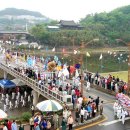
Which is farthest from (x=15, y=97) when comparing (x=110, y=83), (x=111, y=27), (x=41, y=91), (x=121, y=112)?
(x=111, y=27)

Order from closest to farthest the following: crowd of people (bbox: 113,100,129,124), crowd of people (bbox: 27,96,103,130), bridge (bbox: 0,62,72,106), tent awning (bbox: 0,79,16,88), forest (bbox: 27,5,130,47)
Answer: crowd of people (bbox: 27,96,103,130) < crowd of people (bbox: 113,100,129,124) < bridge (bbox: 0,62,72,106) < tent awning (bbox: 0,79,16,88) < forest (bbox: 27,5,130,47)

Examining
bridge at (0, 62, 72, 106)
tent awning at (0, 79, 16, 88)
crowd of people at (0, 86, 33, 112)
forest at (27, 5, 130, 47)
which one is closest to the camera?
bridge at (0, 62, 72, 106)

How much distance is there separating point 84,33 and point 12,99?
7443 centimetres

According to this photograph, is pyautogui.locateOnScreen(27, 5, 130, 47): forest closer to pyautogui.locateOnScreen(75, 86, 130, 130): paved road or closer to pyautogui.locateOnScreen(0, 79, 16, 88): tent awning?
pyautogui.locateOnScreen(0, 79, 16, 88): tent awning

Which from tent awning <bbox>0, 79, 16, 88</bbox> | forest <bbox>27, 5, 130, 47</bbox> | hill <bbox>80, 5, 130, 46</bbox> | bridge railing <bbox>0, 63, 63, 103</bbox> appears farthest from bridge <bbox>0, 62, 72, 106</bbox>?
hill <bbox>80, 5, 130, 46</bbox>

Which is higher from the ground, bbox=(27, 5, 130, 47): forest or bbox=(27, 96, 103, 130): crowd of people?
bbox=(27, 5, 130, 47): forest

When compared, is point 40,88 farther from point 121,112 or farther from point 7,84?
point 121,112

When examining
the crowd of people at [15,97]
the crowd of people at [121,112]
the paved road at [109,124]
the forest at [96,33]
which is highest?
the forest at [96,33]

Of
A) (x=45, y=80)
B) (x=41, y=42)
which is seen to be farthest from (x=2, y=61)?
(x=41, y=42)

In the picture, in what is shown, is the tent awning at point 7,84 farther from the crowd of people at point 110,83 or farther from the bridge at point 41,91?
Result: the crowd of people at point 110,83

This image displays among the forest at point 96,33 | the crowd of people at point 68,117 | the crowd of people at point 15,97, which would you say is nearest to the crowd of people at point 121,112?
the crowd of people at point 68,117

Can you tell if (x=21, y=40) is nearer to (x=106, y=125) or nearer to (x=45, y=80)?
(x=45, y=80)

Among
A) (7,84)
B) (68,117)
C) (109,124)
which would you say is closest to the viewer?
(68,117)

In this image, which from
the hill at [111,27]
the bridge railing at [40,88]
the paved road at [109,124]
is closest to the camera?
the paved road at [109,124]
